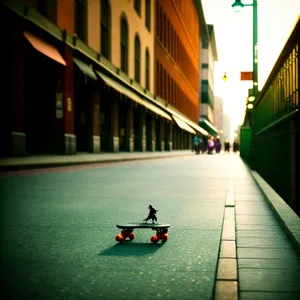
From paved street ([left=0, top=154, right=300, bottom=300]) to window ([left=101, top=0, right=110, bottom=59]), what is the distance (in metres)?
21.0

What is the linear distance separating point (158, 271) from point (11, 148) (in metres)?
13.1

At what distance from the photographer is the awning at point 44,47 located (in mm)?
16734

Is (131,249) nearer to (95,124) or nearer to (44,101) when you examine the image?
(44,101)

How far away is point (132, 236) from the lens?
4332 millimetres

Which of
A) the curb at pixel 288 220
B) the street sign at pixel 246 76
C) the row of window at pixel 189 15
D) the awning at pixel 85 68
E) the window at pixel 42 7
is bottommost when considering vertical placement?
the curb at pixel 288 220

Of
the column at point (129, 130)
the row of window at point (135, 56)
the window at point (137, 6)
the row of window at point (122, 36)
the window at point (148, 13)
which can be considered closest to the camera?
the row of window at point (122, 36)

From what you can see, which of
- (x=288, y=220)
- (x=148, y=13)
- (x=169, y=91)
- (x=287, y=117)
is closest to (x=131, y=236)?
(x=288, y=220)

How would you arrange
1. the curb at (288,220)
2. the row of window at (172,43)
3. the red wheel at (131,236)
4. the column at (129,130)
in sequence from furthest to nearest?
the row of window at (172,43) < the column at (129,130) < the red wheel at (131,236) < the curb at (288,220)

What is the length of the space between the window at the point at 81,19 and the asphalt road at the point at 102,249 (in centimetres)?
1678

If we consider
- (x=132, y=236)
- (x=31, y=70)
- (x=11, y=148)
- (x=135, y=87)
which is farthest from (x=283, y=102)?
(x=135, y=87)

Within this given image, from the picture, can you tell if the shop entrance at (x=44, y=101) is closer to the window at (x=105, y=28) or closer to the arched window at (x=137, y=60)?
the window at (x=105, y=28)

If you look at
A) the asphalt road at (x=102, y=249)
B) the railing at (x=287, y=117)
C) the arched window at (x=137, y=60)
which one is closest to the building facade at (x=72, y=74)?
the arched window at (x=137, y=60)

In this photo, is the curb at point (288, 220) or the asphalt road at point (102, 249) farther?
the curb at point (288, 220)

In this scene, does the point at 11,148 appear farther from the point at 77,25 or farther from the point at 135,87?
the point at 135,87
